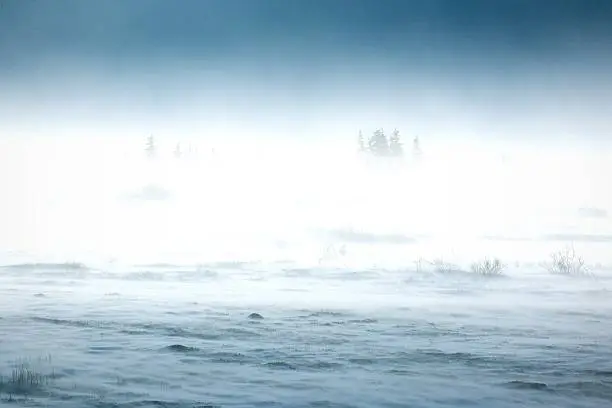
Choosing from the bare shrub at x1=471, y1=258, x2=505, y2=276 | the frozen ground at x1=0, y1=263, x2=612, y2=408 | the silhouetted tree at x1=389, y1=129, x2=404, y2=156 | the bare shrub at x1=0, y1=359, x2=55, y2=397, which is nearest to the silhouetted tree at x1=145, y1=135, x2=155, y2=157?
the frozen ground at x1=0, y1=263, x2=612, y2=408

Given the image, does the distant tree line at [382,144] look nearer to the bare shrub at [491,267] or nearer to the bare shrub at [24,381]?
the bare shrub at [491,267]

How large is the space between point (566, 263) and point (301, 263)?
22.4 ft

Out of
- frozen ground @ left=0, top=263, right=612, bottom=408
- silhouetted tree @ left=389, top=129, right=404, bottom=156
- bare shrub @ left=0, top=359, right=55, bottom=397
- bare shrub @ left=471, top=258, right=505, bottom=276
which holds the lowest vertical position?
frozen ground @ left=0, top=263, right=612, bottom=408

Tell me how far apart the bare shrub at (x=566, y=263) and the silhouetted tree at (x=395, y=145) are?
4762 millimetres

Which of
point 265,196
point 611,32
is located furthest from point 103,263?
point 611,32

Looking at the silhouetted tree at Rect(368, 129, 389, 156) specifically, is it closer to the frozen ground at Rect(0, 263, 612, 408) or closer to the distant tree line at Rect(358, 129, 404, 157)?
the distant tree line at Rect(358, 129, 404, 157)

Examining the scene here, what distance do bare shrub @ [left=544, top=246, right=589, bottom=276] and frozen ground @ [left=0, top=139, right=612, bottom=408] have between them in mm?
177

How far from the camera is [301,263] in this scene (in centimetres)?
1703

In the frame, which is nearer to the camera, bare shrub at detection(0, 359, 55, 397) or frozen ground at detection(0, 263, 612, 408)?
bare shrub at detection(0, 359, 55, 397)

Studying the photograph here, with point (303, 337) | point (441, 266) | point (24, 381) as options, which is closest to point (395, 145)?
point (441, 266)

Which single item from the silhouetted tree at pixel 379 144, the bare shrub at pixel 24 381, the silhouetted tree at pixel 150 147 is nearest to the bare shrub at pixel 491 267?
the silhouetted tree at pixel 379 144

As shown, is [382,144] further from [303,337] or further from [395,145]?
[303,337]

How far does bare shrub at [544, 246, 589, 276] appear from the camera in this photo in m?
15.6

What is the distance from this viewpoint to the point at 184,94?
52.5 feet
